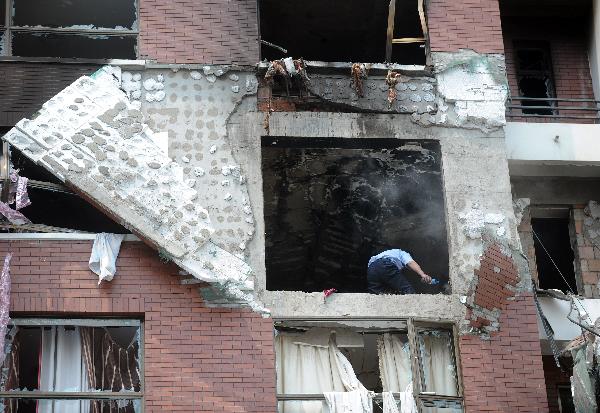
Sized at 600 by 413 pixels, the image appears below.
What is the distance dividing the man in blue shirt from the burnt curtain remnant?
4.75 ft

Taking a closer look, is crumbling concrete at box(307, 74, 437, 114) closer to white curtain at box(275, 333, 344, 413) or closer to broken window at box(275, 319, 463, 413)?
broken window at box(275, 319, 463, 413)

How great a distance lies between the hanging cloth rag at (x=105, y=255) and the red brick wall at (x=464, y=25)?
228 inches

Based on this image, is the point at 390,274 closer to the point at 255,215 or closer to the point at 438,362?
the point at 438,362

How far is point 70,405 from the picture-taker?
1599cm

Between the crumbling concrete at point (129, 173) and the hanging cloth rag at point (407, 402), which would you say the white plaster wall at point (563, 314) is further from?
the crumbling concrete at point (129, 173)

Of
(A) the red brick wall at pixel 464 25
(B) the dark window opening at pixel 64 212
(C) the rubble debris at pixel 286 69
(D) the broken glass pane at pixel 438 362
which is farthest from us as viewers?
(B) the dark window opening at pixel 64 212

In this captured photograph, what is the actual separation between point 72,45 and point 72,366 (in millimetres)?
5912

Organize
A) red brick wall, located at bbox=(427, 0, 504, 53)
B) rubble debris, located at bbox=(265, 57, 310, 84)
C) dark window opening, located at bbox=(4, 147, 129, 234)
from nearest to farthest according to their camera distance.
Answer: rubble debris, located at bbox=(265, 57, 310, 84) < red brick wall, located at bbox=(427, 0, 504, 53) < dark window opening, located at bbox=(4, 147, 129, 234)

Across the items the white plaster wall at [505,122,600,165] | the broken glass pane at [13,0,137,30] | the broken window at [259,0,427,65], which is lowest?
the white plaster wall at [505,122,600,165]

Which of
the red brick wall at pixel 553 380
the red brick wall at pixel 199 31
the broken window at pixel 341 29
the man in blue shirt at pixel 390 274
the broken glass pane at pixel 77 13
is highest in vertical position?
the broken window at pixel 341 29

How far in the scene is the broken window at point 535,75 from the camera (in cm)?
2064

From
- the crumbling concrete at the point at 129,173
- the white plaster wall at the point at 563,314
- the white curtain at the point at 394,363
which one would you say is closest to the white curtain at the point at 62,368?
the crumbling concrete at the point at 129,173

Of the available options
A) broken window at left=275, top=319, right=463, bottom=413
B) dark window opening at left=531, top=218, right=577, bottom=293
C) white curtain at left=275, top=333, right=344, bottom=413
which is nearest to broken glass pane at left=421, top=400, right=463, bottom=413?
broken window at left=275, top=319, right=463, bottom=413

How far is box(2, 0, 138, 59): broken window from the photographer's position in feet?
59.4
